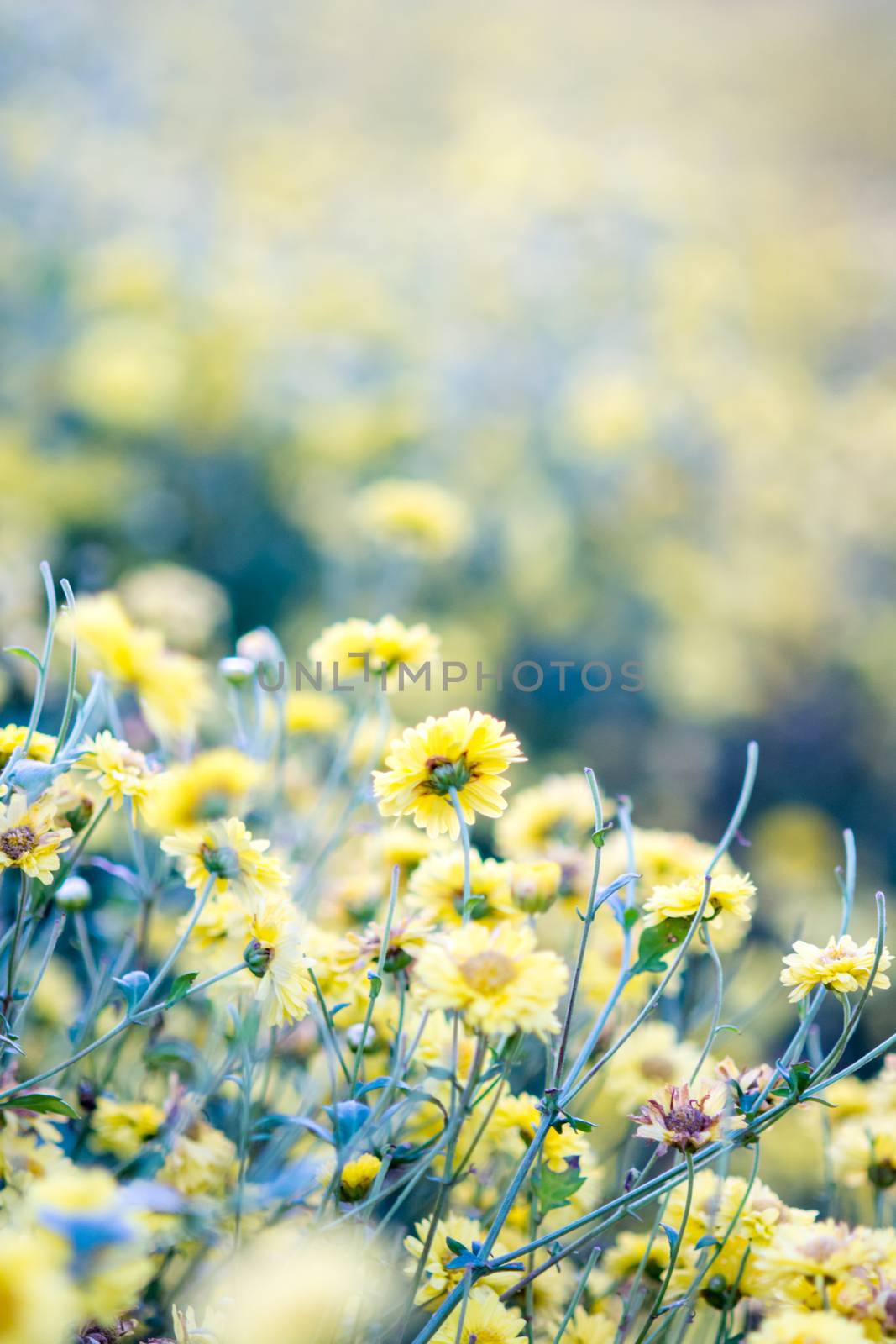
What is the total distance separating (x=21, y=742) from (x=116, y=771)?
8 cm

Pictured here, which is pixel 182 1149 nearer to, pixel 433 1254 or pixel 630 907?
pixel 433 1254

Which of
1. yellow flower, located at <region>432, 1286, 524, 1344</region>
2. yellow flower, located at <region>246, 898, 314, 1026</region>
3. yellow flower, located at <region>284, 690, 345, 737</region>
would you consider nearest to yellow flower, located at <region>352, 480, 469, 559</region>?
yellow flower, located at <region>284, 690, 345, 737</region>

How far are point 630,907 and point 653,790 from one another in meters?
1.74

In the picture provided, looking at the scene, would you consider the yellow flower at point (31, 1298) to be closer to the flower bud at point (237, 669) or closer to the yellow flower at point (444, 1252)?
the yellow flower at point (444, 1252)

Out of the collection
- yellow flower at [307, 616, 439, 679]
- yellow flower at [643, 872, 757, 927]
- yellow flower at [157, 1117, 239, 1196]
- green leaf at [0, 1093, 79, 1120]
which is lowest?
yellow flower at [157, 1117, 239, 1196]

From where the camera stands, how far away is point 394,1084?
562 millimetres

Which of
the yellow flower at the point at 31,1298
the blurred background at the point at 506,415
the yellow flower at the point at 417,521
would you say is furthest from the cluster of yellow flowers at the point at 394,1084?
the blurred background at the point at 506,415

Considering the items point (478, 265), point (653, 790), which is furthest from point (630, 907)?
point (478, 265)

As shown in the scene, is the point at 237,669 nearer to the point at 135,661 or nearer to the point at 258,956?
the point at 135,661

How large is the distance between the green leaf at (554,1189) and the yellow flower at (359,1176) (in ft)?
0.33

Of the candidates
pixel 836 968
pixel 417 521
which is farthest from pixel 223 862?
pixel 417 521

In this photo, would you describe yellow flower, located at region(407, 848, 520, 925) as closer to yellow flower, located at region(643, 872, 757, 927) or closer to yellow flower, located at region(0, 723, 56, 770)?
yellow flower, located at region(643, 872, 757, 927)

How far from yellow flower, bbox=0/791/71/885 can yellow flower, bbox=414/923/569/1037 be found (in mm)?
248

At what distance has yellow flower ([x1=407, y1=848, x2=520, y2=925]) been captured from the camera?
664 mm
